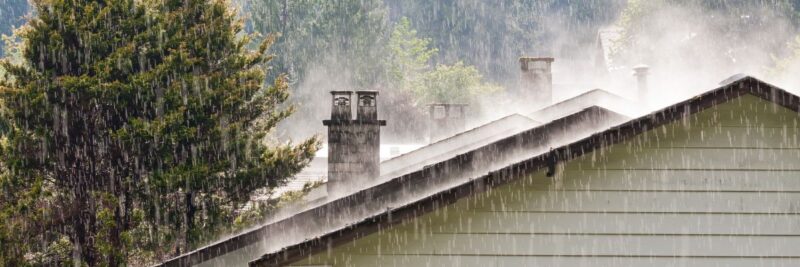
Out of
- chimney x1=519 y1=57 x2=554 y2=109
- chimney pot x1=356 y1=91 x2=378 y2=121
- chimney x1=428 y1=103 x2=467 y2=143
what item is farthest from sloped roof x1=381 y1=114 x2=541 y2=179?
chimney x1=428 y1=103 x2=467 y2=143

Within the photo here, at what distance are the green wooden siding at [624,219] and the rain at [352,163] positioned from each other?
0.4 inches

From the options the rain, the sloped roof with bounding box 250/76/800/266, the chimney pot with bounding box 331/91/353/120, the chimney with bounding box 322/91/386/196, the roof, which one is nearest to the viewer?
the sloped roof with bounding box 250/76/800/266

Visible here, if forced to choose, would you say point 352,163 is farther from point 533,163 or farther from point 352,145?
point 533,163

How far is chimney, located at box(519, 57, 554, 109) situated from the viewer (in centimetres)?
1941

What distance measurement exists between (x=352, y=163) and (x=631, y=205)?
596 centimetres

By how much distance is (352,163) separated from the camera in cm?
1223

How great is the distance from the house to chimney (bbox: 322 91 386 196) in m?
5.48

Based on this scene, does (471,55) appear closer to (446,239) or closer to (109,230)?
(109,230)

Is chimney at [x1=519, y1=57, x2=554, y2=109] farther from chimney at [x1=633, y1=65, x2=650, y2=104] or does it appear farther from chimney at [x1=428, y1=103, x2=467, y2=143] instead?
chimney at [x1=428, y1=103, x2=467, y2=143]

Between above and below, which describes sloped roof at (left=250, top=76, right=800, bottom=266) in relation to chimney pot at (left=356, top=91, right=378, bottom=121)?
below

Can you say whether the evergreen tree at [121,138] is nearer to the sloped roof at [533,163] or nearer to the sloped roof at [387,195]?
the sloped roof at [387,195]

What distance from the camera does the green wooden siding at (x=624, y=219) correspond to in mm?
6504

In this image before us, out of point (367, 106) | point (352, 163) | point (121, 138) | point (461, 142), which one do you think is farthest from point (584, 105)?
point (121, 138)

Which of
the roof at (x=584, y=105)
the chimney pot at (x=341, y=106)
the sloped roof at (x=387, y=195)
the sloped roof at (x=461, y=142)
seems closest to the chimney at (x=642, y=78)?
the roof at (x=584, y=105)
